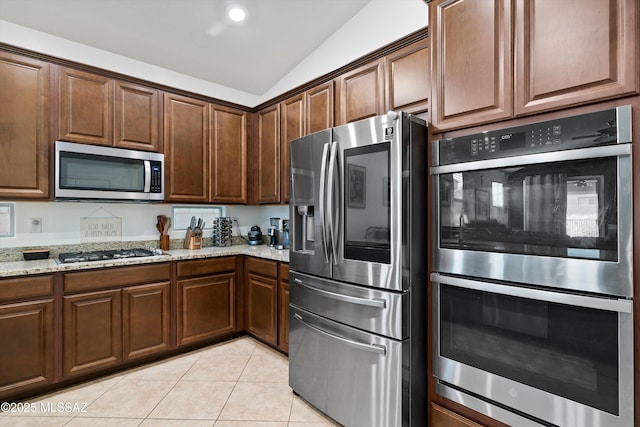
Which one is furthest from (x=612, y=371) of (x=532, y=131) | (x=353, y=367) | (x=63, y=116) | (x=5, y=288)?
(x=63, y=116)

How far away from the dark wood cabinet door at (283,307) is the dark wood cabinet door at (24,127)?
1.91m

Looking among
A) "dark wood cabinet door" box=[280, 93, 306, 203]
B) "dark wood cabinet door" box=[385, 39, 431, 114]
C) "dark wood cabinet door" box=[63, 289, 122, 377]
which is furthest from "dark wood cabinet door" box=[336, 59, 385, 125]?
"dark wood cabinet door" box=[63, 289, 122, 377]

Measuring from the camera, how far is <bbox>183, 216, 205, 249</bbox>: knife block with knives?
11.2 feet

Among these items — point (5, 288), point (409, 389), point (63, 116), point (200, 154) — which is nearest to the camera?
point (409, 389)

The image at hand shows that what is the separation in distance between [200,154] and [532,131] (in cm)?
288

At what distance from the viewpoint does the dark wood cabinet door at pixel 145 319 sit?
8.59 feet

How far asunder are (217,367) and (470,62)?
2.81 metres

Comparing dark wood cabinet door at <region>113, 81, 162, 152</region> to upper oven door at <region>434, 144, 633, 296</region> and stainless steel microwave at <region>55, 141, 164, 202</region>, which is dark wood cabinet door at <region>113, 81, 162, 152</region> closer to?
stainless steel microwave at <region>55, 141, 164, 202</region>

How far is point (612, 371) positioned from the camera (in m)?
1.16

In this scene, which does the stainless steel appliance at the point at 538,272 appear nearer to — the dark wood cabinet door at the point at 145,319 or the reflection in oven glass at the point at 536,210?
the reflection in oven glass at the point at 536,210

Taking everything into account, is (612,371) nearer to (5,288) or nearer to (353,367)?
(353,367)

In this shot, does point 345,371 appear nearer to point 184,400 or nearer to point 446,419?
point 446,419

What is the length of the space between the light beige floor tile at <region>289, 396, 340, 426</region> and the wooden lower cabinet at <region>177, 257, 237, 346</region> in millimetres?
1212

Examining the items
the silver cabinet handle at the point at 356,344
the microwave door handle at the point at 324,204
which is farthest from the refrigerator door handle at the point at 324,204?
the silver cabinet handle at the point at 356,344
